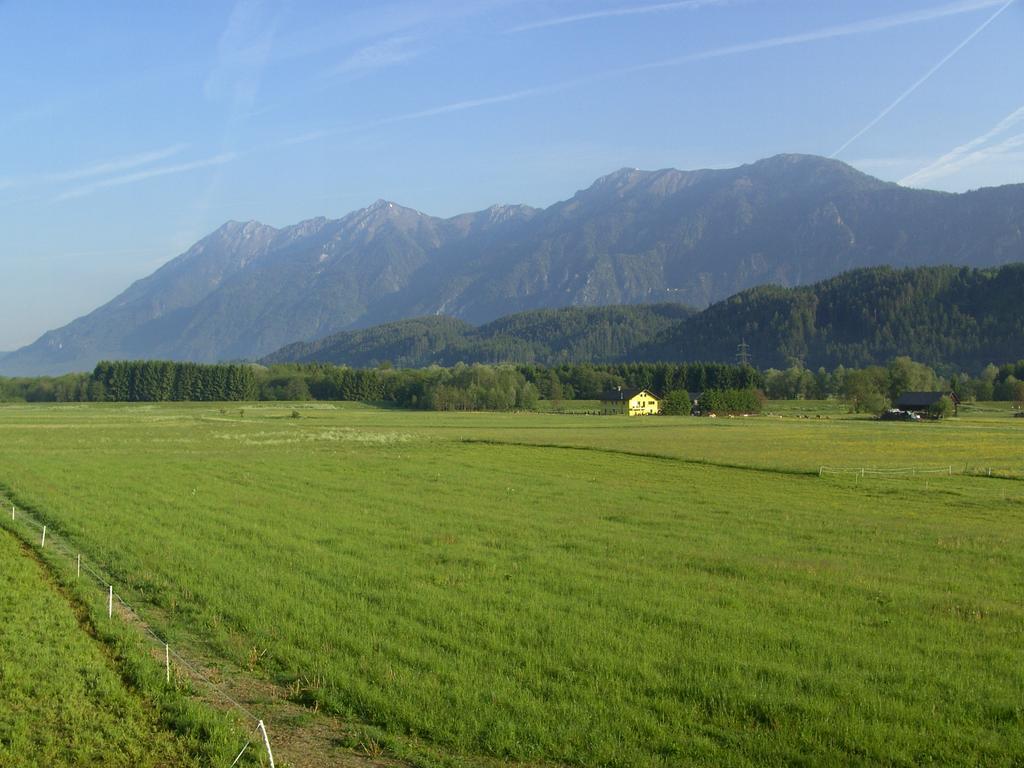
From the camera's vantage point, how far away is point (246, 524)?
23.8 meters

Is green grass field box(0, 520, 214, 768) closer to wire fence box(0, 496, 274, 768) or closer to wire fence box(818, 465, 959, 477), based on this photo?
wire fence box(0, 496, 274, 768)

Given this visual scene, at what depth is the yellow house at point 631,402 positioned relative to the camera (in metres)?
164

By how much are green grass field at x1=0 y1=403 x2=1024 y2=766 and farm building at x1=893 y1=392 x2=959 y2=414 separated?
10549cm

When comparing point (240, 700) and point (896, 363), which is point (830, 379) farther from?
point (240, 700)

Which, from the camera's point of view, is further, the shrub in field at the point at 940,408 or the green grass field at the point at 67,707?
the shrub in field at the point at 940,408

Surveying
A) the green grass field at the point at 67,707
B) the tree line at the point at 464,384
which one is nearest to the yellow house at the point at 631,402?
the tree line at the point at 464,384

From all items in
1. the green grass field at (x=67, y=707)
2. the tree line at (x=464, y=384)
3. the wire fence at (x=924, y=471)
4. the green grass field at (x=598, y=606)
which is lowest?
the wire fence at (x=924, y=471)

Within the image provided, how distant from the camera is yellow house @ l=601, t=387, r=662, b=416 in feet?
539

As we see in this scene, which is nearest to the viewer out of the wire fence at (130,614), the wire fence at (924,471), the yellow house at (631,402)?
the wire fence at (130,614)

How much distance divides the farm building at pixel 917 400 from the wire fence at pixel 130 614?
131 metres

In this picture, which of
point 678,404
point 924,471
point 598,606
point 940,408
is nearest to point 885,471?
point 924,471

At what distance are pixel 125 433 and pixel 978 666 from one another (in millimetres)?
75934

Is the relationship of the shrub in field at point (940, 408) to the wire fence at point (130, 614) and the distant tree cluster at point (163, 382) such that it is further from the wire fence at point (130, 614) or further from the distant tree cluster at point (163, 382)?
the distant tree cluster at point (163, 382)

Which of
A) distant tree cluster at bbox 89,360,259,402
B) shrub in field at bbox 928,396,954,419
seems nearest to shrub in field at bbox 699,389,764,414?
shrub in field at bbox 928,396,954,419
